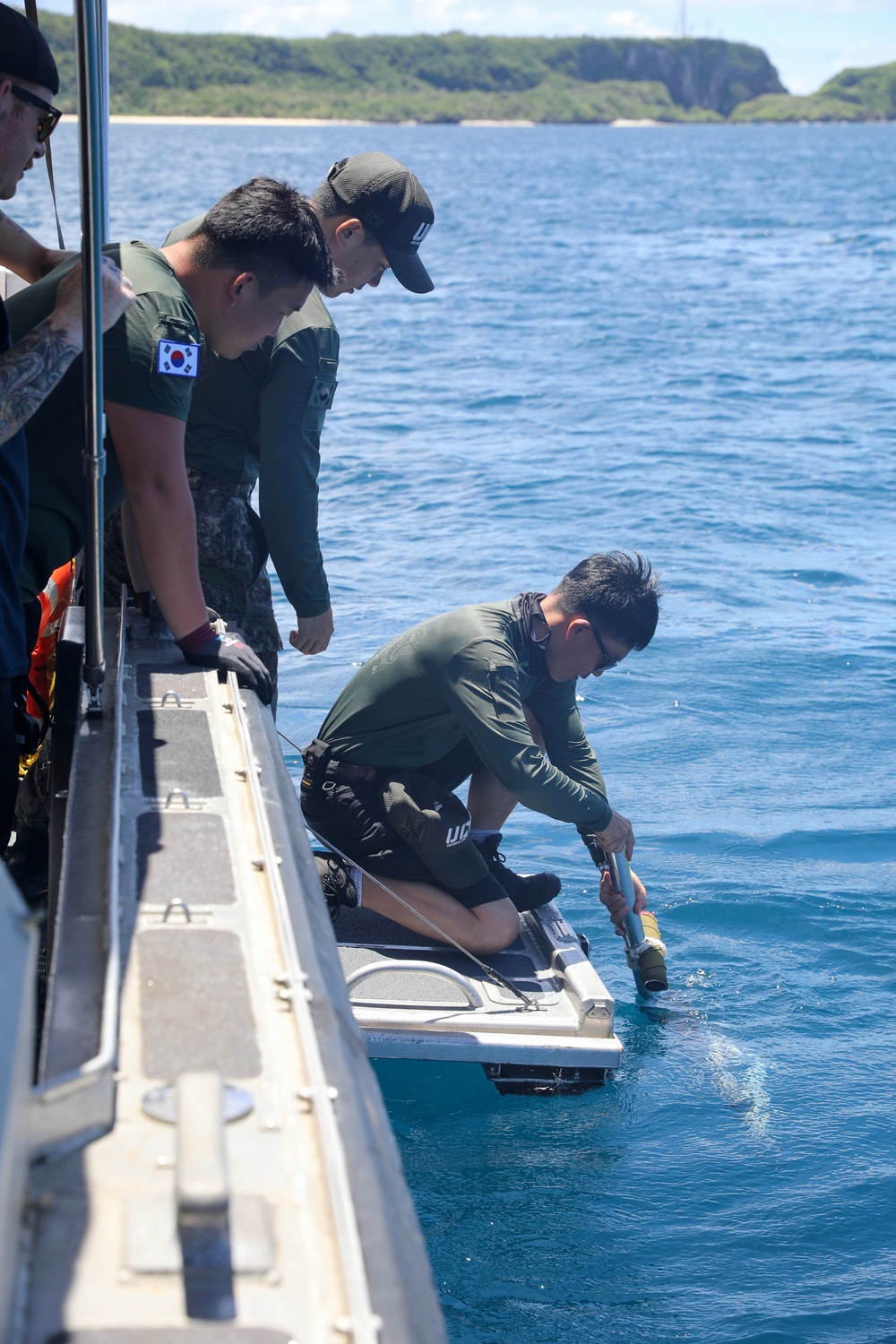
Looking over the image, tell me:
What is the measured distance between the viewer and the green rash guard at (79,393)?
2695mm

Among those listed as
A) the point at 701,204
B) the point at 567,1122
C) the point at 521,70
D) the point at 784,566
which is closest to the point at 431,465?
the point at 784,566

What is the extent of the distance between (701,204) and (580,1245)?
148 ft

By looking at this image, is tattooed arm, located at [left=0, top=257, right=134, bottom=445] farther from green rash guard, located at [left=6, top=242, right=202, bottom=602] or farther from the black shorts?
the black shorts

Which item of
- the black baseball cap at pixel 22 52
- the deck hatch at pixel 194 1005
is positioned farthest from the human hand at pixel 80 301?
the deck hatch at pixel 194 1005

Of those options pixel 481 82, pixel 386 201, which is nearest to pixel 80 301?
pixel 386 201

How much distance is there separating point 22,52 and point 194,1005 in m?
1.72

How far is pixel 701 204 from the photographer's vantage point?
44688 millimetres

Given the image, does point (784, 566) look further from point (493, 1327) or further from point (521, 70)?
point (521, 70)

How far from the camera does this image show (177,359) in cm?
272

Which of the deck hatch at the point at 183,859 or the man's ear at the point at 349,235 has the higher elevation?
the man's ear at the point at 349,235

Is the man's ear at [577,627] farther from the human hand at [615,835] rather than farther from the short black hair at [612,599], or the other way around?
the human hand at [615,835]

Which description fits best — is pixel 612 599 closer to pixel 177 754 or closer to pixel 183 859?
pixel 177 754

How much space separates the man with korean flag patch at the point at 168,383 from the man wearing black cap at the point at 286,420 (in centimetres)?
69

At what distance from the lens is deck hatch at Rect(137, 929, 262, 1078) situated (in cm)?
170
